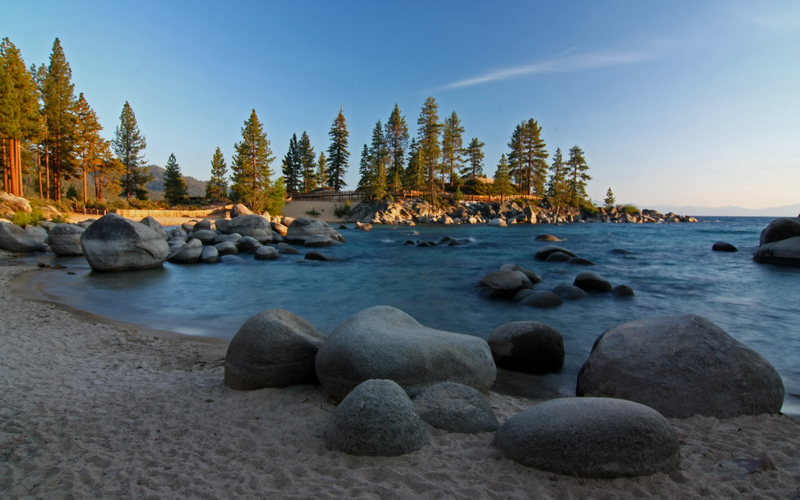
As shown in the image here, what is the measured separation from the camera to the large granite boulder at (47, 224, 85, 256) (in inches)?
606

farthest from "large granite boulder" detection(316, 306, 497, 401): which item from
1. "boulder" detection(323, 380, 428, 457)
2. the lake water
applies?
the lake water

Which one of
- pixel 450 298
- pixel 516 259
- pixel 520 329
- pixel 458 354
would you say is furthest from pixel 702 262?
pixel 458 354

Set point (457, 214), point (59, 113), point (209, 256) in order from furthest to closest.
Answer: point (457, 214), point (59, 113), point (209, 256)

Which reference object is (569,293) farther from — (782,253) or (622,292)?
(782,253)

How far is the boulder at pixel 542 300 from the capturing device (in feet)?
28.7

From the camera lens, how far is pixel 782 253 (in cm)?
1513

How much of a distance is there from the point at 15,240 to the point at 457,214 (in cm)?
4979

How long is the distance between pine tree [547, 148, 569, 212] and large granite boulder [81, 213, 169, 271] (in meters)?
64.1

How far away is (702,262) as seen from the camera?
17328 mm

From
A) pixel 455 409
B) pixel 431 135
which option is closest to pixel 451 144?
Result: pixel 431 135

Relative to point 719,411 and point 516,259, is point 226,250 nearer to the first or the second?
point 516,259

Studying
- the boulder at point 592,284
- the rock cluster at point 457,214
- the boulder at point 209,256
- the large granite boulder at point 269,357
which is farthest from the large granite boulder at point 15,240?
the rock cluster at point 457,214

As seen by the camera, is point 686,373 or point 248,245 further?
point 248,245

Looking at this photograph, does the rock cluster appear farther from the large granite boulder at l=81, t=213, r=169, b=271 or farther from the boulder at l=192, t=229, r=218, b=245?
the large granite boulder at l=81, t=213, r=169, b=271
